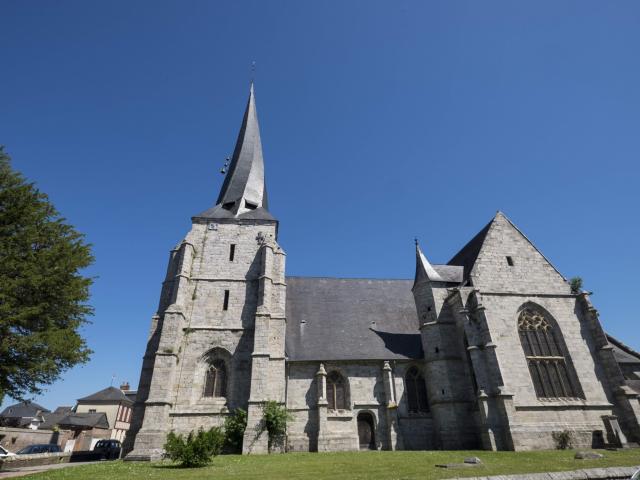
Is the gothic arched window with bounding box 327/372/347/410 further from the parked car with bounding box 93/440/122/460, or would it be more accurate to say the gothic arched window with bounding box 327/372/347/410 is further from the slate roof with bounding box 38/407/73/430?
the slate roof with bounding box 38/407/73/430

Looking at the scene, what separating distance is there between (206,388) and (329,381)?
644 cm

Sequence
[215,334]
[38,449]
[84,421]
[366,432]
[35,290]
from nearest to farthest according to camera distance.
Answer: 1. [35,290]
2. [366,432]
3. [38,449]
4. [215,334]
5. [84,421]

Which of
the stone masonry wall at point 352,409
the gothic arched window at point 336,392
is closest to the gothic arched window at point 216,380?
the stone masonry wall at point 352,409

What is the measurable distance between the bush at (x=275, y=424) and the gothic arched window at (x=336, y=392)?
2914 mm

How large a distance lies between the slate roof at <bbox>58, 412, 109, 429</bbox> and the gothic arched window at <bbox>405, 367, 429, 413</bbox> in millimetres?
30199

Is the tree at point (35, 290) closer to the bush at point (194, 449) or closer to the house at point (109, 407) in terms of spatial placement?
the bush at point (194, 449)

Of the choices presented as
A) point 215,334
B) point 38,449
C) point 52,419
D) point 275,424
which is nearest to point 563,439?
point 275,424

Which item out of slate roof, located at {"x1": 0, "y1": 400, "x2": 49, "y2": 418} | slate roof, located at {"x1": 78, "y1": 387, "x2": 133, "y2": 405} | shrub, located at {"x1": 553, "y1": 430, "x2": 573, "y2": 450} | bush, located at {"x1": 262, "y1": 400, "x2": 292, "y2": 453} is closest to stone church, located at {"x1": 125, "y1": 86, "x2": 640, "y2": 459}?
shrub, located at {"x1": 553, "y1": 430, "x2": 573, "y2": 450}

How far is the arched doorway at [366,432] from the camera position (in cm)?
1694

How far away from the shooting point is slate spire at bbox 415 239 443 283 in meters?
19.4

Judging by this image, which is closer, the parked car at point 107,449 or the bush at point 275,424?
the bush at point 275,424

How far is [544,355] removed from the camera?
54.5ft

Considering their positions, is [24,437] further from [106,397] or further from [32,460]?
[32,460]

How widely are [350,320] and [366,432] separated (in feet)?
20.7
